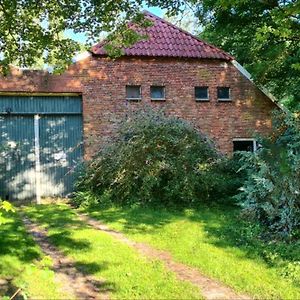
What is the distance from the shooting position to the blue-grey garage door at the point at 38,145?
15.1m

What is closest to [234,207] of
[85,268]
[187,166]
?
[187,166]

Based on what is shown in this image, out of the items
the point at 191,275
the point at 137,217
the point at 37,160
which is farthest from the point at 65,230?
the point at 37,160

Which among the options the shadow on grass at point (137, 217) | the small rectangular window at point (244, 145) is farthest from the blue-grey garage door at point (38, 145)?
the small rectangular window at point (244, 145)

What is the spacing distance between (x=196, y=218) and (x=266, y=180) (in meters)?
2.18

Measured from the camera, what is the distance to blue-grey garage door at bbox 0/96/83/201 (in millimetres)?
15133

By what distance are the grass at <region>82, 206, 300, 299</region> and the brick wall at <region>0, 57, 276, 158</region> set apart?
16.4 ft

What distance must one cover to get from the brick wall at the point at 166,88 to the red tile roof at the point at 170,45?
0.82 ft

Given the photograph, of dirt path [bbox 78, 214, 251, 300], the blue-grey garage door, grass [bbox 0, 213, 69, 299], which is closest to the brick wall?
the blue-grey garage door

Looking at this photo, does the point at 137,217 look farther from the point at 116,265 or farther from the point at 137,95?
the point at 137,95

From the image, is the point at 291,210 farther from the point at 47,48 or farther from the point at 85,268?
the point at 47,48

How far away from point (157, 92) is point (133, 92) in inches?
36.3

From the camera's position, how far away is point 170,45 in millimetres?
17172

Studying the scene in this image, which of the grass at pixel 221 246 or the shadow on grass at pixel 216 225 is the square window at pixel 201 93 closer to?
the shadow on grass at pixel 216 225

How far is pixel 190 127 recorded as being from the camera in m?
13.5
